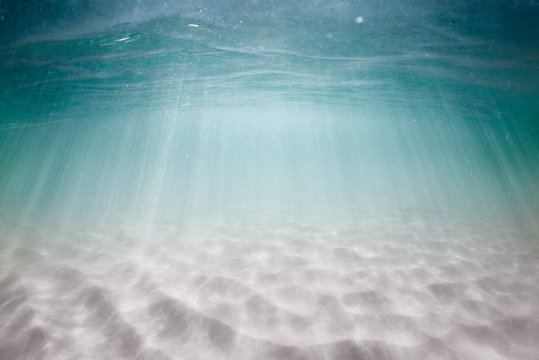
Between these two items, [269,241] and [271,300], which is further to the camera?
[269,241]

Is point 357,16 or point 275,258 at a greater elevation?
point 357,16

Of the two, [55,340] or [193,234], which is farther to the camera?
[193,234]

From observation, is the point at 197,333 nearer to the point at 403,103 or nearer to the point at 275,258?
the point at 275,258

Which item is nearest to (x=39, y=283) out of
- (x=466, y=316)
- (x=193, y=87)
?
(x=466, y=316)

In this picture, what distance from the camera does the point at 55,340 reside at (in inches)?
132

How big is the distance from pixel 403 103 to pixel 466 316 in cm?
2866

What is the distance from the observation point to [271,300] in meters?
4.47

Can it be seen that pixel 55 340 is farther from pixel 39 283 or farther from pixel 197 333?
pixel 39 283

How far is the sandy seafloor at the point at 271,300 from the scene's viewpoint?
330 cm

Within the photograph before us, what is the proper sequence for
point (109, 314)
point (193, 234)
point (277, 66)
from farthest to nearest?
point (277, 66), point (193, 234), point (109, 314)

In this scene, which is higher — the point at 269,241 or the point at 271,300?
the point at 269,241

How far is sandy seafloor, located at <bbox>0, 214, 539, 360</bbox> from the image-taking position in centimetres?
330

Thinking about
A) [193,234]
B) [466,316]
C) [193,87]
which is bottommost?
[466,316]

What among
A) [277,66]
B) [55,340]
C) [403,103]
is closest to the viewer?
[55,340]
